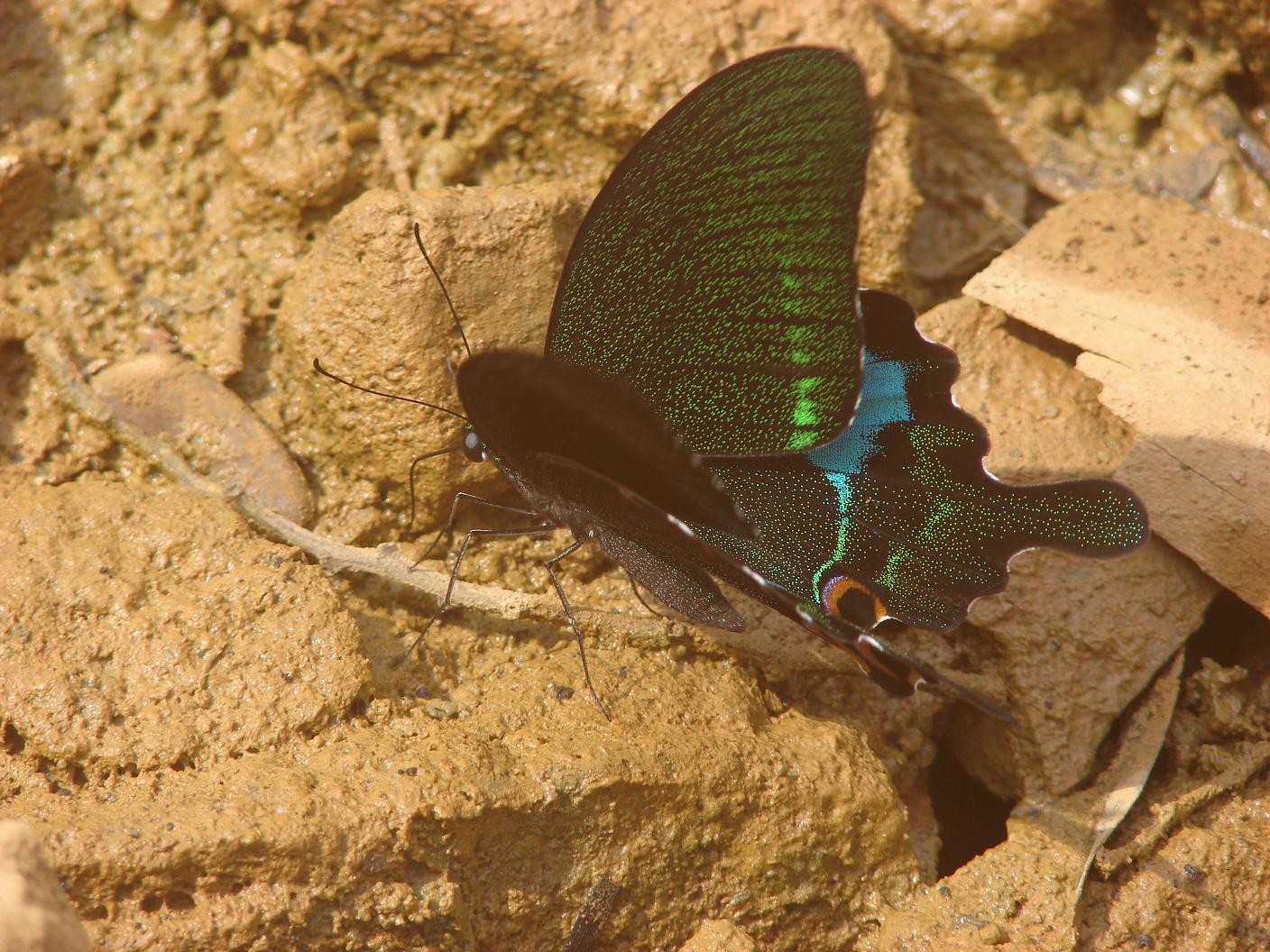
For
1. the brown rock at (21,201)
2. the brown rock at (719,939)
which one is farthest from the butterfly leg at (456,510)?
the brown rock at (21,201)

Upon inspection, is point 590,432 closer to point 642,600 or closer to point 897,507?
point 642,600

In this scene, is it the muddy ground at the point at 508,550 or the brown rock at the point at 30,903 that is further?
the muddy ground at the point at 508,550

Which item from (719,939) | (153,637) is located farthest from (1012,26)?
(153,637)

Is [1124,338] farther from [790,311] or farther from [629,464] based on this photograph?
[629,464]

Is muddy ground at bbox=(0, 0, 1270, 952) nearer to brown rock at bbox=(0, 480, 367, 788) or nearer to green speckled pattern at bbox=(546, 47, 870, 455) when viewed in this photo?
brown rock at bbox=(0, 480, 367, 788)

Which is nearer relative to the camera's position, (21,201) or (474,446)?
(474,446)

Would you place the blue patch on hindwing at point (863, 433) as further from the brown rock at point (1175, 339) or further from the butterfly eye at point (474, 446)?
the butterfly eye at point (474, 446)
